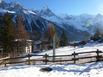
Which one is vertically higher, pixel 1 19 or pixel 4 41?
pixel 1 19

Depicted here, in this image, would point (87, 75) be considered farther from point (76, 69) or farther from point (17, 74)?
point (17, 74)

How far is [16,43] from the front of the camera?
81.4m

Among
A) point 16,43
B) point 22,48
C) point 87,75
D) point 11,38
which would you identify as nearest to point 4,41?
point 11,38

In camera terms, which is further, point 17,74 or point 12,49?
point 12,49

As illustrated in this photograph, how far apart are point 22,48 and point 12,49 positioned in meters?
10.3

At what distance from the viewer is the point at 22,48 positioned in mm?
87000

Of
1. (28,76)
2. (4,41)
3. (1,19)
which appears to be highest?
(1,19)

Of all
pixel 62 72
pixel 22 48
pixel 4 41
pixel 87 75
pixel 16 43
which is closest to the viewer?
pixel 87 75

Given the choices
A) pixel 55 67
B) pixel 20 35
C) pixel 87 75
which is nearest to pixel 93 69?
pixel 87 75

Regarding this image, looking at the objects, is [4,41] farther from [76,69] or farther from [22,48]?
[76,69]

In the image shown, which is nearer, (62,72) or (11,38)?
(62,72)

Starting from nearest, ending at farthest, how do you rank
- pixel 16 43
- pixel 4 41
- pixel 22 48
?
pixel 4 41 → pixel 16 43 → pixel 22 48

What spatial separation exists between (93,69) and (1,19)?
53896 mm

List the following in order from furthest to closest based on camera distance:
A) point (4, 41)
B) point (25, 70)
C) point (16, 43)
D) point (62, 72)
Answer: point (16, 43) → point (4, 41) → point (25, 70) → point (62, 72)
